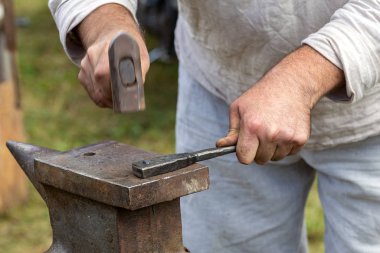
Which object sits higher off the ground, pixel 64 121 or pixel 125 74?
pixel 125 74

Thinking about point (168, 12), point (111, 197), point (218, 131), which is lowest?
point (168, 12)

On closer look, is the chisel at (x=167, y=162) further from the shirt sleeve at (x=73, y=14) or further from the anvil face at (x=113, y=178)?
the shirt sleeve at (x=73, y=14)

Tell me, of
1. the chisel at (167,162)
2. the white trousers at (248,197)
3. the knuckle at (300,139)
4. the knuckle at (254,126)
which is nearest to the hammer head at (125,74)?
the chisel at (167,162)

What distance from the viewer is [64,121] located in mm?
5852

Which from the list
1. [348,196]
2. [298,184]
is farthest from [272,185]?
[348,196]

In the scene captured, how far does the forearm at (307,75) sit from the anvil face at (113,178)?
255 mm

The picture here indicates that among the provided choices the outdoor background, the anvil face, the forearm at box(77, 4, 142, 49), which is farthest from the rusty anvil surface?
the outdoor background

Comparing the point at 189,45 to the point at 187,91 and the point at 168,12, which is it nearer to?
the point at 187,91

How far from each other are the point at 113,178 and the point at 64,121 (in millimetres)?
4242

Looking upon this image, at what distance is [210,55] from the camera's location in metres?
Answer: 2.32

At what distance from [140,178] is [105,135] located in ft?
12.9

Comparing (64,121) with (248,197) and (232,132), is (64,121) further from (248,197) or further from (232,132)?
(232,132)

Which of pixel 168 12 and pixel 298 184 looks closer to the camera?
pixel 298 184

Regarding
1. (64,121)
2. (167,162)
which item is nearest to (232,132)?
(167,162)
